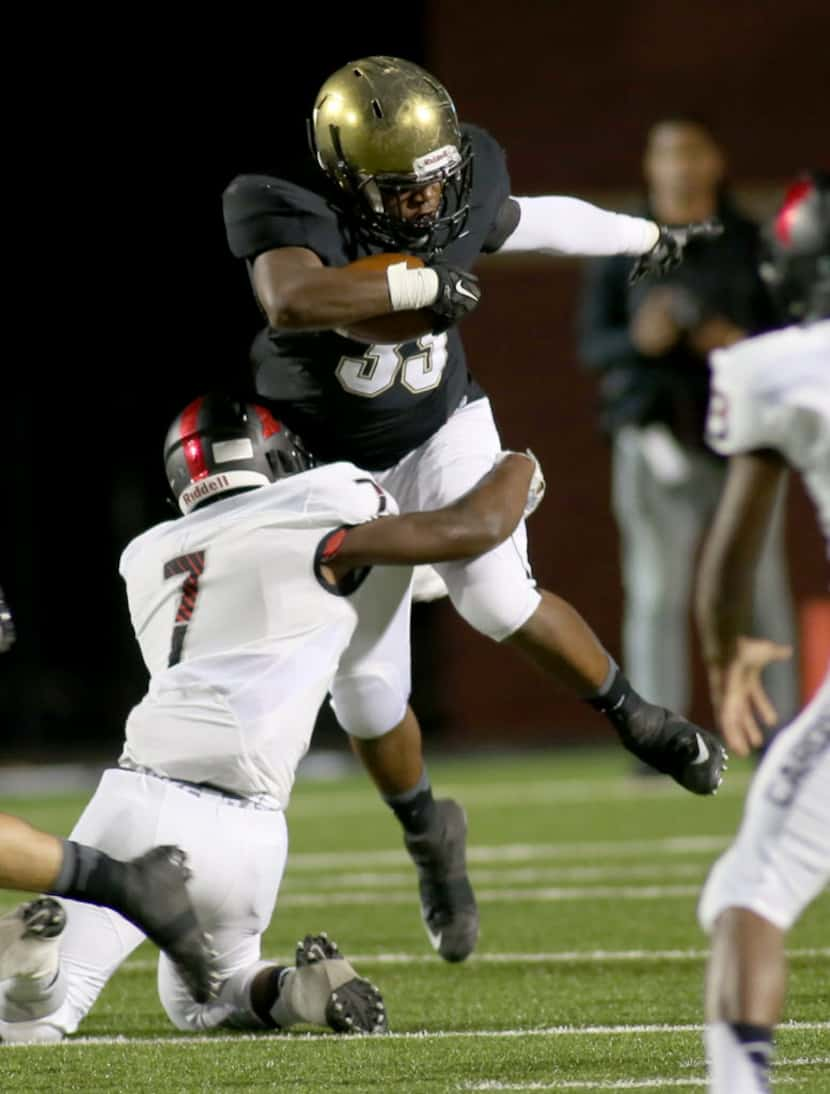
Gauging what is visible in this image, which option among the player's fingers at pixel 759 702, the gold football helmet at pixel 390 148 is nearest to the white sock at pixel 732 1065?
the player's fingers at pixel 759 702

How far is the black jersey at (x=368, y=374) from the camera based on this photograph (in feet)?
12.5

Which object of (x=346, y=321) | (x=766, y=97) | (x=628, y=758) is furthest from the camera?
(x=766, y=97)

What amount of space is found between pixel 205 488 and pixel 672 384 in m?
3.20

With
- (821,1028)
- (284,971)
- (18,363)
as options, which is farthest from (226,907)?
(18,363)

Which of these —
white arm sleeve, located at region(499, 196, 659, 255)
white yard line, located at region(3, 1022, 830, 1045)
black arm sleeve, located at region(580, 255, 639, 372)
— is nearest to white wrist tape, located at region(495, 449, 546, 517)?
white arm sleeve, located at region(499, 196, 659, 255)

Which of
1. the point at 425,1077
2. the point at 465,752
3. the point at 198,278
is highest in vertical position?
the point at 425,1077

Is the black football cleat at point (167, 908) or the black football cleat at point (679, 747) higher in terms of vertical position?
the black football cleat at point (167, 908)

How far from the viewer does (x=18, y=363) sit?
10656mm

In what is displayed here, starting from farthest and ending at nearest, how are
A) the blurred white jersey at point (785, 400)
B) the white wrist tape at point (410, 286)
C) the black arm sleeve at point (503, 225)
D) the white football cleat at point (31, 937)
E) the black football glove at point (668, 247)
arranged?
the black football glove at point (668, 247) → the black arm sleeve at point (503, 225) → the white wrist tape at point (410, 286) → the white football cleat at point (31, 937) → the blurred white jersey at point (785, 400)

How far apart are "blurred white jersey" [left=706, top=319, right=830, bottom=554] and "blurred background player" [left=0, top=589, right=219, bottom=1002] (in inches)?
41.7

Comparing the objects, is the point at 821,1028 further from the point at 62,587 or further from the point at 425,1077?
the point at 62,587

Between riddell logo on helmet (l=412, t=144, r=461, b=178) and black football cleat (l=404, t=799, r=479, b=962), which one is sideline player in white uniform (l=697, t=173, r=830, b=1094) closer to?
riddell logo on helmet (l=412, t=144, r=461, b=178)

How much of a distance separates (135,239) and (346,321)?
771cm

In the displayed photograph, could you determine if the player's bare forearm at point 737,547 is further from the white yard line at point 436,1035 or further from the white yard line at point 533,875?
the white yard line at point 533,875
